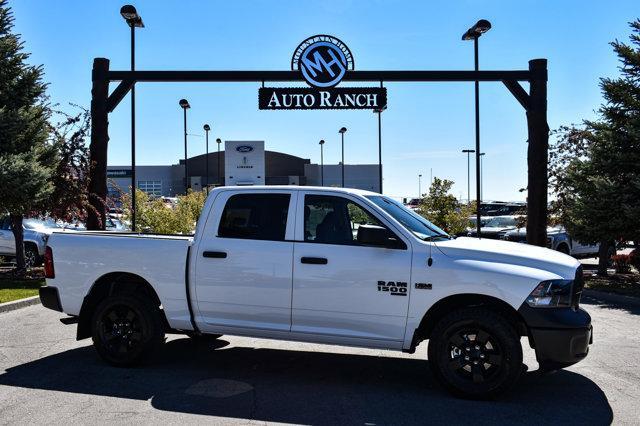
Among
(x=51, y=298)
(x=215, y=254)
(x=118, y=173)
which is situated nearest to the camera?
(x=215, y=254)

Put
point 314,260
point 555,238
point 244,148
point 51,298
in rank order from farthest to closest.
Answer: point 244,148
point 555,238
point 51,298
point 314,260

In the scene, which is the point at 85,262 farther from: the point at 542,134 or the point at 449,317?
the point at 542,134

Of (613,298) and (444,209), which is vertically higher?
(444,209)

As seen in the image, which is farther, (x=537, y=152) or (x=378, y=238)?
(x=537, y=152)

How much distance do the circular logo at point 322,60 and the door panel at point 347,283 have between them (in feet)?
28.1

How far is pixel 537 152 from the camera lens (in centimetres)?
1421

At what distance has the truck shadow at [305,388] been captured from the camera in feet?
16.4

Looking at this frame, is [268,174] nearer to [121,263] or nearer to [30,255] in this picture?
[30,255]

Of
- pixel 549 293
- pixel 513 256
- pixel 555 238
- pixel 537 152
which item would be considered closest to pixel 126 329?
pixel 513 256

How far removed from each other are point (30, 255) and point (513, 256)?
15.1m

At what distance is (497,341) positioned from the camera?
5316 millimetres

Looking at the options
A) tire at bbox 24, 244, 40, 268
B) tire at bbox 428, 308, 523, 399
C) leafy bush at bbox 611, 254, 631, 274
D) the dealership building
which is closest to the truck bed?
tire at bbox 428, 308, 523, 399

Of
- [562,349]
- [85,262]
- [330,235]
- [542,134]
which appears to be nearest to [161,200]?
[542,134]

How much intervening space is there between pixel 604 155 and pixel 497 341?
33.4 feet
